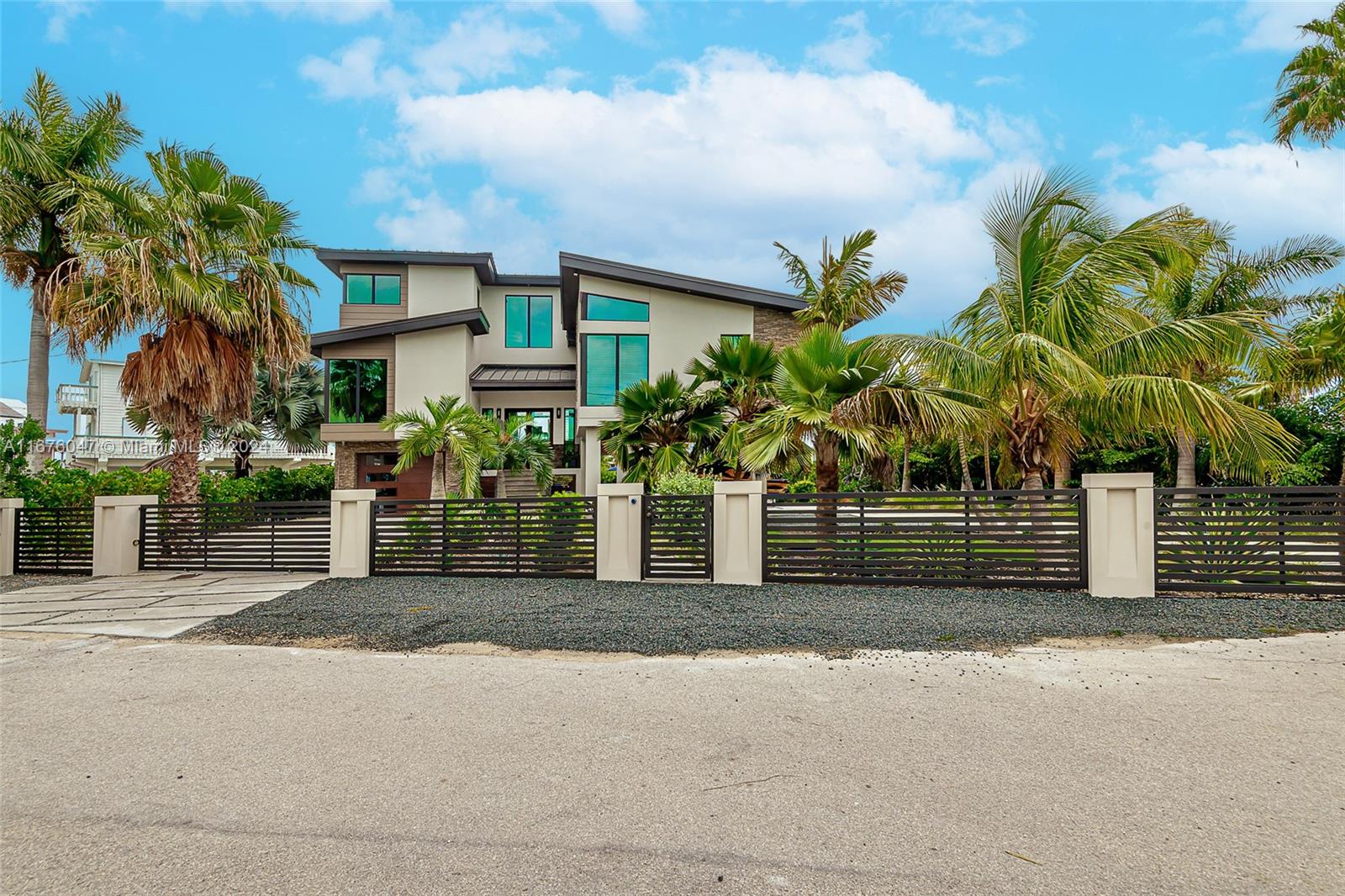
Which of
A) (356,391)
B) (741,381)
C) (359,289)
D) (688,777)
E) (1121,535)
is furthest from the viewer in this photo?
(359,289)

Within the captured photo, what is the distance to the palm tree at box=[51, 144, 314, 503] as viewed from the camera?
1093cm

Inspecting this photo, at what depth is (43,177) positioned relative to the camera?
1240cm

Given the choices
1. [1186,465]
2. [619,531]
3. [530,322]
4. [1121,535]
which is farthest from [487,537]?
[1186,465]

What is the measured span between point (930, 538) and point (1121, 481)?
6.85 feet

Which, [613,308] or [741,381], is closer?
[741,381]

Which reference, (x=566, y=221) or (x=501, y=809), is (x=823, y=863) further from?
(x=566, y=221)

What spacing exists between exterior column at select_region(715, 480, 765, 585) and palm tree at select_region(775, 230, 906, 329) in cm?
796

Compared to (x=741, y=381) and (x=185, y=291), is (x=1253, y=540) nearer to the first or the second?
(x=741, y=381)

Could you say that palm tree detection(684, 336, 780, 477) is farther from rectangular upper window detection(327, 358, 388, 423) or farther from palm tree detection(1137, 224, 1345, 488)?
rectangular upper window detection(327, 358, 388, 423)

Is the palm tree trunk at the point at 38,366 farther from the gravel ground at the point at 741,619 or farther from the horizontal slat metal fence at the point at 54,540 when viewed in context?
the gravel ground at the point at 741,619

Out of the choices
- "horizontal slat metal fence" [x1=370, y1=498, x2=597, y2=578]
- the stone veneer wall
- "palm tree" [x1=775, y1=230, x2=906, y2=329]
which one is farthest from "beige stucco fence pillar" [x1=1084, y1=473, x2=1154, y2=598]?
the stone veneer wall

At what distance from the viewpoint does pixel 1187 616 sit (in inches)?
259

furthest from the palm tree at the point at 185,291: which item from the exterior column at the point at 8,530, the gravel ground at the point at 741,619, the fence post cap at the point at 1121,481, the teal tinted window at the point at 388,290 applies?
the fence post cap at the point at 1121,481

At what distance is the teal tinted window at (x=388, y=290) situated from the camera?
22594mm
